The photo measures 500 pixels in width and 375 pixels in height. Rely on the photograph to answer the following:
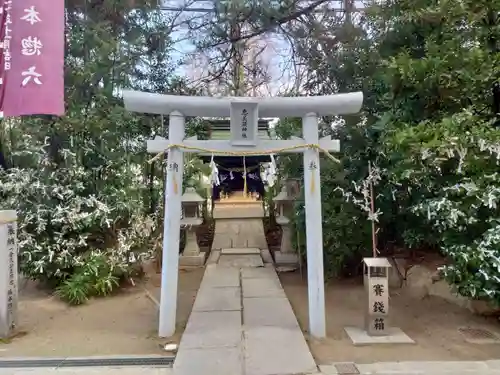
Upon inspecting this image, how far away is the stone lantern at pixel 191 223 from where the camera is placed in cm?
949

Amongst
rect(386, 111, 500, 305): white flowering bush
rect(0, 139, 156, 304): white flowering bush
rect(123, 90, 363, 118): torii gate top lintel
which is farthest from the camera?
rect(0, 139, 156, 304): white flowering bush

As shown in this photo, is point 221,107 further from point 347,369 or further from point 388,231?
point 388,231

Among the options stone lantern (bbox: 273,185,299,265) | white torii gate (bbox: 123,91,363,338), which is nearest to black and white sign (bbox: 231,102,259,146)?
white torii gate (bbox: 123,91,363,338)

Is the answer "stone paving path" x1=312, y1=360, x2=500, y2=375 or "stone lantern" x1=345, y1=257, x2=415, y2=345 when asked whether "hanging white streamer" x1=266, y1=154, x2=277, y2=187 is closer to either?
"stone lantern" x1=345, y1=257, x2=415, y2=345

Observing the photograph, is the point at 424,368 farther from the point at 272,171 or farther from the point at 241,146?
the point at 272,171

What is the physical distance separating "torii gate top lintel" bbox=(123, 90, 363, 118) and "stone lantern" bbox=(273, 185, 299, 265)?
4.16 metres

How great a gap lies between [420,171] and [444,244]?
2.83 ft

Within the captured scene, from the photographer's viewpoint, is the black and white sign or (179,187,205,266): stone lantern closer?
the black and white sign

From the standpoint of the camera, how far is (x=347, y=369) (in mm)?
3889

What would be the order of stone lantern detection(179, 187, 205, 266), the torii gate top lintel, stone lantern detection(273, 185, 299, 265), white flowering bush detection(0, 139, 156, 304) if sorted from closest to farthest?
1. the torii gate top lintel
2. white flowering bush detection(0, 139, 156, 304)
3. stone lantern detection(273, 185, 299, 265)
4. stone lantern detection(179, 187, 205, 266)

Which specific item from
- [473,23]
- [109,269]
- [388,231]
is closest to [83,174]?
[109,269]

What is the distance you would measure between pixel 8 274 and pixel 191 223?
15.3 feet

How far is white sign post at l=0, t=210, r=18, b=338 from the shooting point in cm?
494

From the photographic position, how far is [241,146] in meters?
4.90
